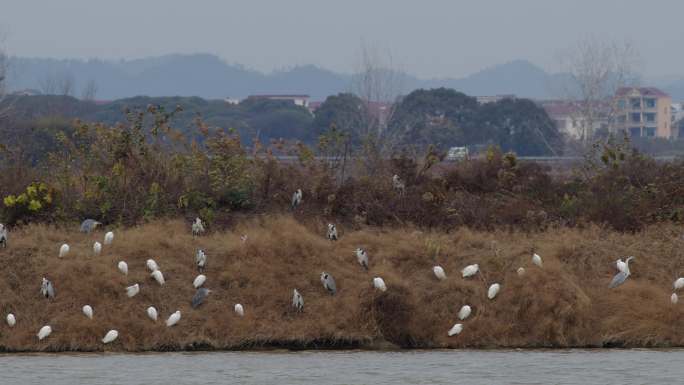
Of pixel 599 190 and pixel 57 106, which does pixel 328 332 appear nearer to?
pixel 599 190

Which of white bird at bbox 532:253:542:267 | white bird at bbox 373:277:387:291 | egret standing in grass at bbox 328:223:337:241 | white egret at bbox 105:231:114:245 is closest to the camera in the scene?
white bird at bbox 373:277:387:291

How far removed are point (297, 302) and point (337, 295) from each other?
0.68 meters

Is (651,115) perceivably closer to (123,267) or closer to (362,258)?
(362,258)

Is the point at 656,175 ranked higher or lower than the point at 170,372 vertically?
higher

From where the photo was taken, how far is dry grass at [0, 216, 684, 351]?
22.0 metres

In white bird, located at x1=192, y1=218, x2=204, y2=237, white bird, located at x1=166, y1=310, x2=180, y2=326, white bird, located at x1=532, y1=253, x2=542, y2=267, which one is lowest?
white bird, located at x1=166, y1=310, x2=180, y2=326

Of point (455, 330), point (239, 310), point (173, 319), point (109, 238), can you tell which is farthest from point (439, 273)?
point (109, 238)

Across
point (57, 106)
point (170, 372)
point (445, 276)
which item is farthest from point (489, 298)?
point (57, 106)

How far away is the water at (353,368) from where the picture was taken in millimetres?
18859

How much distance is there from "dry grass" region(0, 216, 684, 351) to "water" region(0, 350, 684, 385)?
0.51 metres

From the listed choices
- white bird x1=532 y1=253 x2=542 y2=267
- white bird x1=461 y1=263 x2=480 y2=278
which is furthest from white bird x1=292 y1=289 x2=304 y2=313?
white bird x1=532 y1=253 x2=542 y2=267

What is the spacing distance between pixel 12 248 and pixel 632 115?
125403 mm

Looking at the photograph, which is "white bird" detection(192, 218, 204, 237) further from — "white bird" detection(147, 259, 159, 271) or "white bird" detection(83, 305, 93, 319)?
"white bird" detection(83, 305, 93, 319)

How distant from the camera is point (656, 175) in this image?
1105 inches
